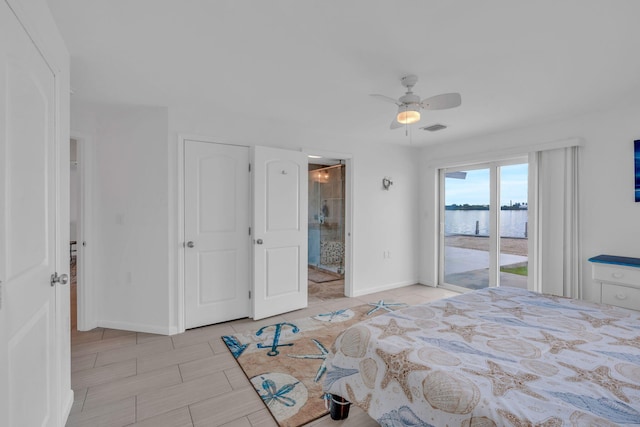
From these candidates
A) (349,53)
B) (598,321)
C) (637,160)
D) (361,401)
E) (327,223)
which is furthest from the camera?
(327,223)

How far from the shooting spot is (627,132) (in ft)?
9.88

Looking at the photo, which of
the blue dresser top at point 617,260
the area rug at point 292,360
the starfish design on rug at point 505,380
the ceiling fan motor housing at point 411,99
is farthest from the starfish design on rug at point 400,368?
the blue dresser top at point 617,260

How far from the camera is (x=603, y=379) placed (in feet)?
4.15

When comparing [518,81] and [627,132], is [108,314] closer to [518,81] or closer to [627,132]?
[518,81]

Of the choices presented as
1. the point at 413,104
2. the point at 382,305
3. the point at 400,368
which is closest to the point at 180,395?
the point at 400,368

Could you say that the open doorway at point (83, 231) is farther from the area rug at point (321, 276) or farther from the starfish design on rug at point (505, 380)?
the starfish design on rug at point (505, 380)

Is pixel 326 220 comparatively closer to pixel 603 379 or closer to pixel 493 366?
pixel 493 366

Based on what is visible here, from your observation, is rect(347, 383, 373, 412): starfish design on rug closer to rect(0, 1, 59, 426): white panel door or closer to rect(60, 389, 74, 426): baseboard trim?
rect(0, 1, 59, 426): white panel door

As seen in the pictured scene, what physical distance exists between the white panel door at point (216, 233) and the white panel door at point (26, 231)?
154cm

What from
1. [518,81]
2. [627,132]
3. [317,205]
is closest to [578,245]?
[627,132]

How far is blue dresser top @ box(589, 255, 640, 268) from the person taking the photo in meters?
2.76

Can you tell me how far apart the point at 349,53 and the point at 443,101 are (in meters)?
0.78

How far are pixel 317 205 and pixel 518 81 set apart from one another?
4.06 meters

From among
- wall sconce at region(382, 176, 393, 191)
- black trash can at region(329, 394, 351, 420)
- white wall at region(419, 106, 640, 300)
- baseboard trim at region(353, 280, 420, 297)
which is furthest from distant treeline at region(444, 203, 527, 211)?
black trash can at region(329, 394, 351, 420)
